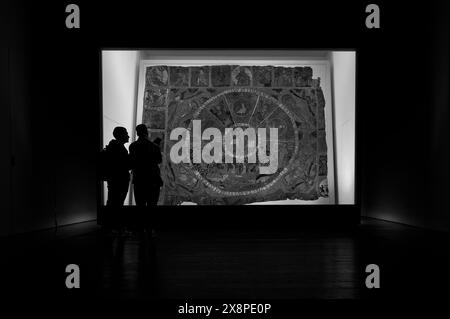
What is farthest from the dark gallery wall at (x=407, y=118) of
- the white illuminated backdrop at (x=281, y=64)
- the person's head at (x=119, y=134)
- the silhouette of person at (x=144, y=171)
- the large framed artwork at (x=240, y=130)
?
the person's head at (x=119, y=134)

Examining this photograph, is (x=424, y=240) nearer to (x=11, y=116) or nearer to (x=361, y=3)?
(x=361, y=3)

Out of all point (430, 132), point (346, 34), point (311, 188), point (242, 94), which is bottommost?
point (311, 188)

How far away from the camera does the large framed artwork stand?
713 cm

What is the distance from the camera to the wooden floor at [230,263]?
3098mm

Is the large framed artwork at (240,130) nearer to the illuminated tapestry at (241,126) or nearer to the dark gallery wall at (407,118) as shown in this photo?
the illuminated tapestry at (241,126)

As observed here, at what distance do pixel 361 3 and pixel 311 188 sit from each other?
2865mm

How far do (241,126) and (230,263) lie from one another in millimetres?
3415

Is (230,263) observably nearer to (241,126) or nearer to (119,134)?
(119,134)

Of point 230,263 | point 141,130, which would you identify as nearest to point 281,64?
point 141,130

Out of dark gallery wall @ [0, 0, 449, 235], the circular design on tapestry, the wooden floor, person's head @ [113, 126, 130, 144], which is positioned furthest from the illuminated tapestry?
person's head @ [113, 126, 130, 144]

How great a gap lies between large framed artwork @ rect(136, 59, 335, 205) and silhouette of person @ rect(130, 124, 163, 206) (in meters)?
1.65

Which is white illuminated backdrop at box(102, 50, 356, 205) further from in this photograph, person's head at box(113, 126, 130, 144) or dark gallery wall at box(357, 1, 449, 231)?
person's head at box(113, 126, 130, 144)
